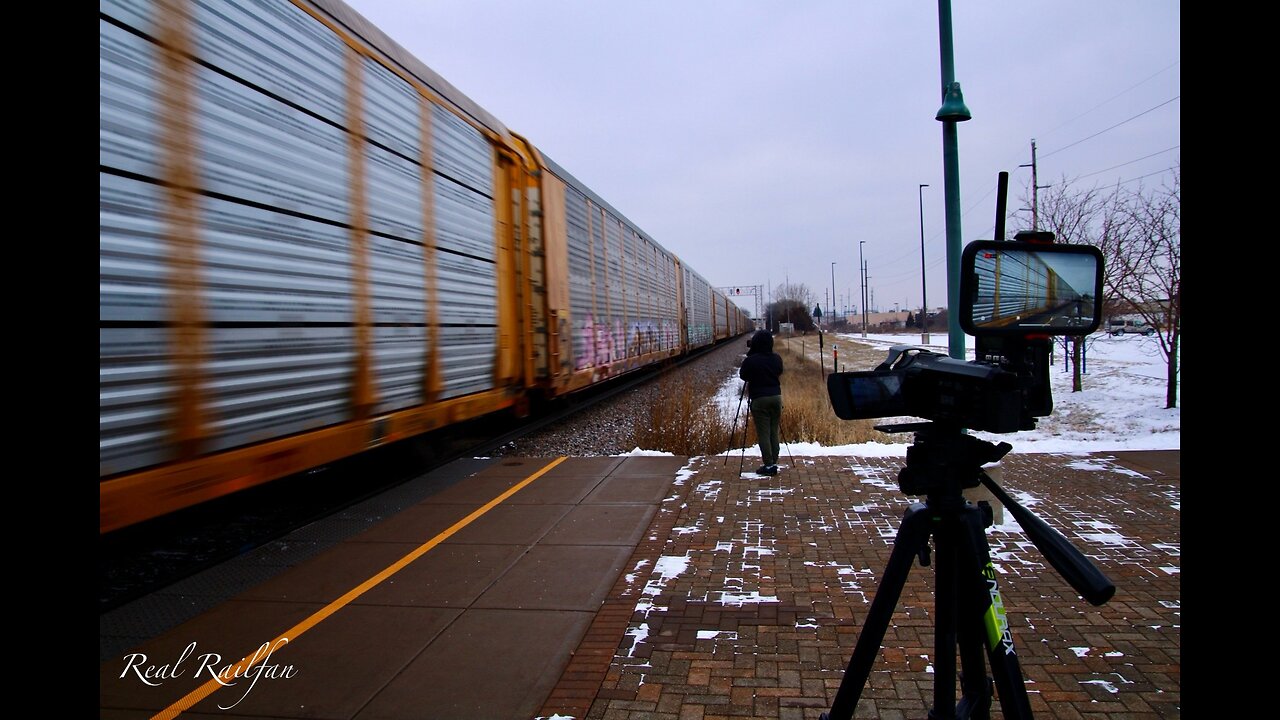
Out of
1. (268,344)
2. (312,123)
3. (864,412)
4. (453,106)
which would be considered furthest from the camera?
(453,106)

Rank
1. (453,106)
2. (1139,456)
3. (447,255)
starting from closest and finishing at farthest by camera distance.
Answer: (447,255), (453,106), (1139,456)

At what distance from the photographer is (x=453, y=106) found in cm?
620

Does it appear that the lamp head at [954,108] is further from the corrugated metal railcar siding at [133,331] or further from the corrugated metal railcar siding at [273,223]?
the corrugated metal railcar siding at [133,331]

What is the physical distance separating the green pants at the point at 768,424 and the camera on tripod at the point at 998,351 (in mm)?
5035

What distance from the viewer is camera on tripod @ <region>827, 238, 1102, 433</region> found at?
64.9 inches

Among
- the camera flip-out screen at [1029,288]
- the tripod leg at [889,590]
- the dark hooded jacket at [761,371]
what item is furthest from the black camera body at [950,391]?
the dark hooded jacket at [761,371]

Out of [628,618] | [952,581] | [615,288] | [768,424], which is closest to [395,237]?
[628,618]

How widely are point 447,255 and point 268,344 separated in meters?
Result: 2.28

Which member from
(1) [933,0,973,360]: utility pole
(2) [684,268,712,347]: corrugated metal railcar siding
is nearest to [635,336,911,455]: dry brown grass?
(1) [933,0,973,360]: utility pole

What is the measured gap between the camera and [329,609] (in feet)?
12.6

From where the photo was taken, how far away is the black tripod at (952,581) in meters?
1.80
